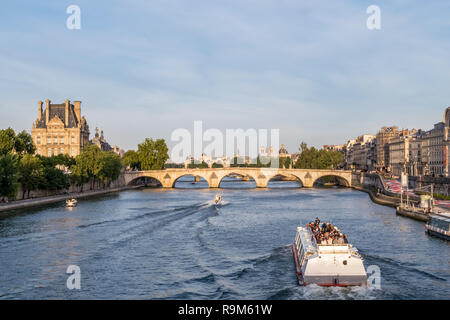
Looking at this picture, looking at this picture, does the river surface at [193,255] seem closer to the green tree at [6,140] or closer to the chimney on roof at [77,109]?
the green tree at [6,140]

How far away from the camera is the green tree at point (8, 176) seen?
163 feet

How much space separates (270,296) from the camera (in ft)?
67.3

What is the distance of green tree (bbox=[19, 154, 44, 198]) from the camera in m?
57.7

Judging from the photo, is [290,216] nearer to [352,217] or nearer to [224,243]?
[352,217]

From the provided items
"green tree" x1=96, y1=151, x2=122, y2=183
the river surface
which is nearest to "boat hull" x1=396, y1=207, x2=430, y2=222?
the river surface

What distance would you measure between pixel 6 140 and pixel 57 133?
1382 inches

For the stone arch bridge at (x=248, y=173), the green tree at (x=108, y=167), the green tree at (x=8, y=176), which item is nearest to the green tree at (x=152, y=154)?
the stone arch bridge at (x=248, y=173)

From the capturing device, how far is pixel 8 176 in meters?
49.7

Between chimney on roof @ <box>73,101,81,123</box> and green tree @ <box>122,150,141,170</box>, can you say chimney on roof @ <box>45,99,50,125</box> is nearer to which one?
chimney on roof @ <box>73,101,81,123</box>

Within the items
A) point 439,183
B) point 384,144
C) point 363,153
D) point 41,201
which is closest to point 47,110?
point 41,201

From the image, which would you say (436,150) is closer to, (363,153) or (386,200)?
(386,200)

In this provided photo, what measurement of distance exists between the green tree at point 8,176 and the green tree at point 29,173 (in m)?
5.22
